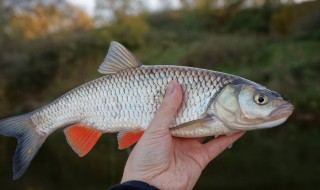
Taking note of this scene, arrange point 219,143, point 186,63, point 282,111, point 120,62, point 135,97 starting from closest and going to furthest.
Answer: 1. point 282,111
2. point 135,97
3. point 120,62
4. point 219,143
5. point 186,63

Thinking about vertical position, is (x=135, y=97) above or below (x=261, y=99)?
above

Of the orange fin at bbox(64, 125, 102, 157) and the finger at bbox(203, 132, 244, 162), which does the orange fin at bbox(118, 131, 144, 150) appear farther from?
the finger at bbox(203, 132, 244, 162)

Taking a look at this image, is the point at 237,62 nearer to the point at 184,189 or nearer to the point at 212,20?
the point at 212,20

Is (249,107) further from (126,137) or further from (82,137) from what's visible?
(82,137)

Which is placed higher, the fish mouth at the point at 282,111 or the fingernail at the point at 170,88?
the fingernail at the point at 170,88

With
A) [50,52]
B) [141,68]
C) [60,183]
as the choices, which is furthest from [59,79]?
[141,68]

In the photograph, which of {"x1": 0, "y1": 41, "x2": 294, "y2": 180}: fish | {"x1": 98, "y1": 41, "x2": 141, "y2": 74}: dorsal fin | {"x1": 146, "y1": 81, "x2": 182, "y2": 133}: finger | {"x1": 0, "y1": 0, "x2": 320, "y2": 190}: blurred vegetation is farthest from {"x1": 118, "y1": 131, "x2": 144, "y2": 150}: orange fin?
{"x1": 0, "y1": 0, "x2": 320, "y2": 190}: blurred vegetation

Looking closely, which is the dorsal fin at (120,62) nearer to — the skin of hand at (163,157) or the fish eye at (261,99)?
the skin of hand at (163,157)

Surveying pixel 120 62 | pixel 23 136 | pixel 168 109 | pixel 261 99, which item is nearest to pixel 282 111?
pixel 261 99

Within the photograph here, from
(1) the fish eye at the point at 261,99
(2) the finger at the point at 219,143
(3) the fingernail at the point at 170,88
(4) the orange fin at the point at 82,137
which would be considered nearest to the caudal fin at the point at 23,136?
(4) the orange fin at the point at 82,137
